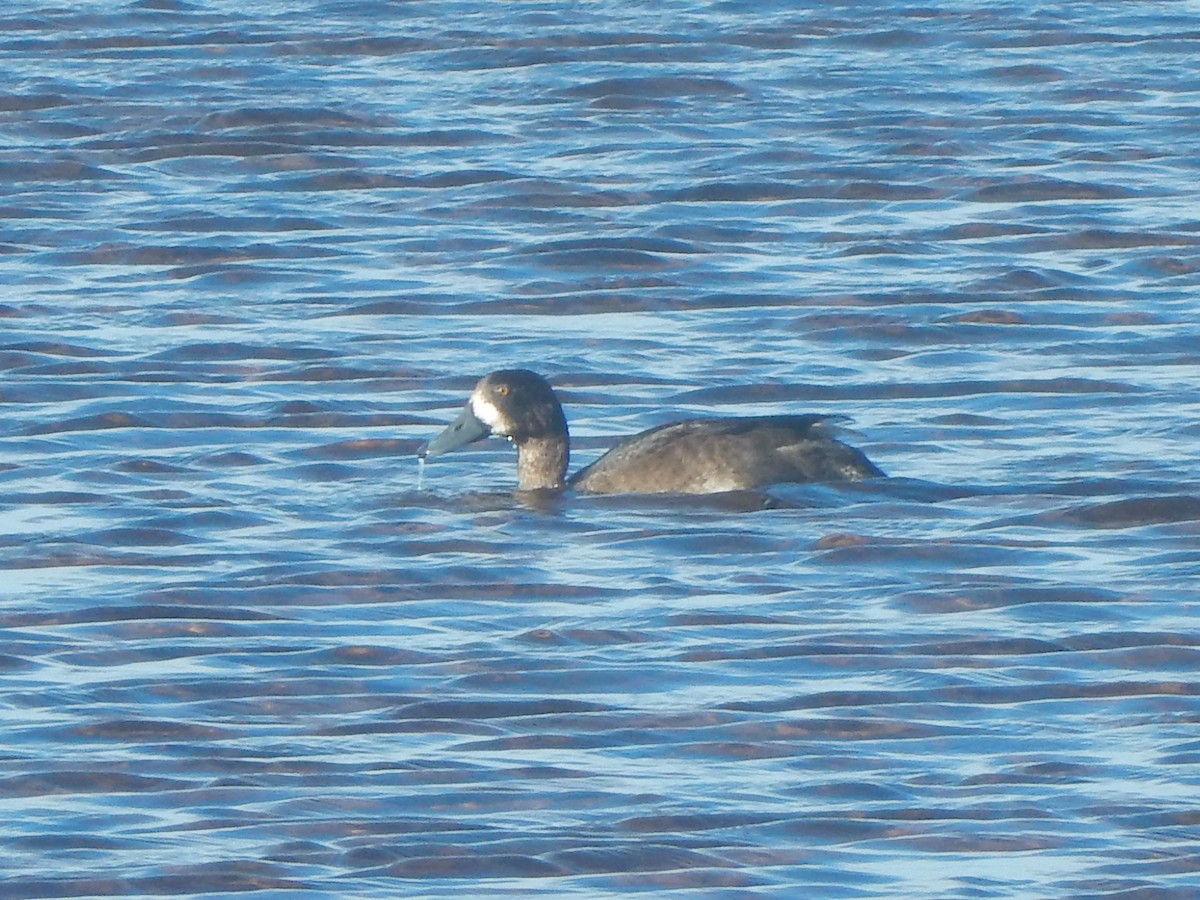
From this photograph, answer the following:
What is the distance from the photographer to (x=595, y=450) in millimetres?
12953

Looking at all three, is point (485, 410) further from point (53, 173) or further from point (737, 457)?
point (53, 173)

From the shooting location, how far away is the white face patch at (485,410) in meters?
12.1

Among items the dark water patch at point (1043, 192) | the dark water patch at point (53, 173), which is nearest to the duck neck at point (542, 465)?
the dark water patch at point (1043, 192)

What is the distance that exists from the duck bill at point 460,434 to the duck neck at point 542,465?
0.15 meters

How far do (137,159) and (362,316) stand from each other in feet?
11.3

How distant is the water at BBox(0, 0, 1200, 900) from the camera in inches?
312

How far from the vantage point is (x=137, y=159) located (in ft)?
56.6

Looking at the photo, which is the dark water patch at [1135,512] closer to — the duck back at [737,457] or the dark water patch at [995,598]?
the duck back at [737,457]

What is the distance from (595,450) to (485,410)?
0.87 meters

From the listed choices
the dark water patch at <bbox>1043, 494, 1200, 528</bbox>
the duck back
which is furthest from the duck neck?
the dark water patch at <bbox>1043, 494, 1200, 528</bbox>

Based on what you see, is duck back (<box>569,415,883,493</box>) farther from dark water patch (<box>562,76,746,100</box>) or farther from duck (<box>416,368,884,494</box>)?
dark water patch (<box>562,76,746,100</box>)

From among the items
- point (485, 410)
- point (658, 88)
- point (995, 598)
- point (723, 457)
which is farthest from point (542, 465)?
point (658, 88)

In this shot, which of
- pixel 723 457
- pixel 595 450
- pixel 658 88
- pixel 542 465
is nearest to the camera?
pixel 723 457

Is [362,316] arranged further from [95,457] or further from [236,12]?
[236,12]
